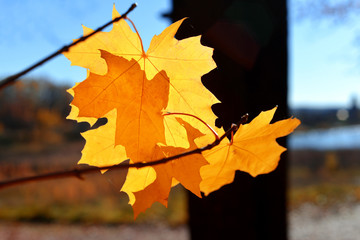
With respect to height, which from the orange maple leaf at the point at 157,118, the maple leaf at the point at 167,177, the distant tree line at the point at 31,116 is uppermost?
the distant tree line at the point at 31,116

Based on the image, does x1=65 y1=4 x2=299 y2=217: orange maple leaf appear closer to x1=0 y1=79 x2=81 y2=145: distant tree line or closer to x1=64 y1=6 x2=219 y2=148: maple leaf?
x1=64 y1=6 x2=219 y2=148: maple leaf


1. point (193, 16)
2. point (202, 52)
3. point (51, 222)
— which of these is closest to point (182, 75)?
point (202, 52)

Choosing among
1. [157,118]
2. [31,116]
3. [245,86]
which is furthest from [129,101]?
[31,116]

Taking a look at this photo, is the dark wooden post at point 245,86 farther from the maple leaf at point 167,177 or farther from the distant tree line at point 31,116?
the distant tree line at point 31,116

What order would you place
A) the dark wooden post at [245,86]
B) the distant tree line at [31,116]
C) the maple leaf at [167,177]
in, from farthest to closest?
1. the distant tree line at [31,116]
2. the dark wooden post at [245,86]
3. the maple leaf at [167,177]

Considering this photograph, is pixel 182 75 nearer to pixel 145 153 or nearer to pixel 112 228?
pixel 145 153

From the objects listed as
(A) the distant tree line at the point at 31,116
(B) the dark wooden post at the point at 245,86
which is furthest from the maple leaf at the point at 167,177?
(A) the distant tree line at the point at 31,116

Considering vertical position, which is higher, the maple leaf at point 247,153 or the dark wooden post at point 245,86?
the dark wooden post at point 245,86

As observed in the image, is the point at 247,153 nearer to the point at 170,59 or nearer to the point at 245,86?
the point at 170,59
